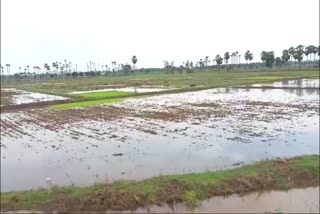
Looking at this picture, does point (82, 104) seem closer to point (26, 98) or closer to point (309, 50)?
point (26, 98)

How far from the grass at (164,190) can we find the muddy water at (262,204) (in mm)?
209

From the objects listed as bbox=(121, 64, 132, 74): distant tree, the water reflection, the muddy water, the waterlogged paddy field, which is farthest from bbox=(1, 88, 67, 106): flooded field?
bbox=(121, 64, 132, 74): distant tree

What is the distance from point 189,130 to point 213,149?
141 inches

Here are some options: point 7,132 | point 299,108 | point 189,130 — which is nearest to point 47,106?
point 7,132

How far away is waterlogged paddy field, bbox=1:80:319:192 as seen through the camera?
10531 millimetres

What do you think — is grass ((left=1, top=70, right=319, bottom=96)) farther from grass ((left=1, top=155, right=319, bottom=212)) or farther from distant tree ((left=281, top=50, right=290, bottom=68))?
grass ((left=1, top=155, right=319, bottom=212))

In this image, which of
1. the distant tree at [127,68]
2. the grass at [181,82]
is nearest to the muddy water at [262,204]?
the grass at [181,82]

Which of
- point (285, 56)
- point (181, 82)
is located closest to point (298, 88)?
point (181, 82)

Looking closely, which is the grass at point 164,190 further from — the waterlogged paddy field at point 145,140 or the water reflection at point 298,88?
the water reflection at point 298,88

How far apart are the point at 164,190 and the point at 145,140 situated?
6.44 m

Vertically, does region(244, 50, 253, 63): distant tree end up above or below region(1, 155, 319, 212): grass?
A: above

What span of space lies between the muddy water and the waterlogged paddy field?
219 cm

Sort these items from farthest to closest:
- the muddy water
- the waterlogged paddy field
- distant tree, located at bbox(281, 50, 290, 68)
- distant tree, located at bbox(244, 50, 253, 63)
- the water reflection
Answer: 1. distant tree, located at bbox(244, 50, 253, 63)
2. distant tree, located at bbox(281, 50, 290, 68)
3. the water reflection
4. the waterlogged paddy field
5. the muddy water

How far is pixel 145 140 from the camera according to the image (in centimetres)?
1442
